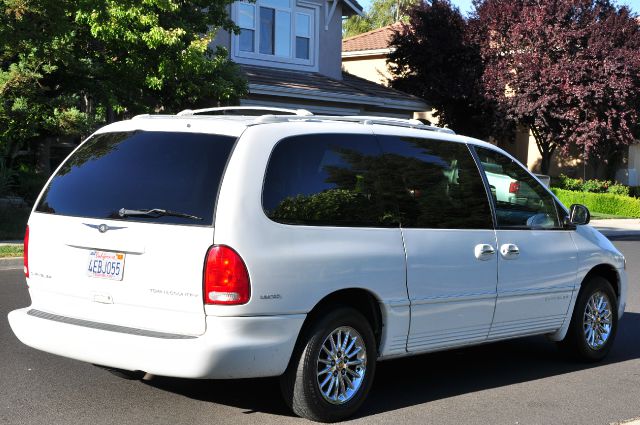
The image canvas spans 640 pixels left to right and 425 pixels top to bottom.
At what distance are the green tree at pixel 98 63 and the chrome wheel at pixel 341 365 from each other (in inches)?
423

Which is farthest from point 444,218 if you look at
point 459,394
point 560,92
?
point 560,92

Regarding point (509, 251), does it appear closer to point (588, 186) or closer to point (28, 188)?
point (28, 188)

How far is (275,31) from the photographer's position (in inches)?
979

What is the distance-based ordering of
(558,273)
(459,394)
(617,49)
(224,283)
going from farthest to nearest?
(617,49) → (558,273) → (459,394) → (224,283)

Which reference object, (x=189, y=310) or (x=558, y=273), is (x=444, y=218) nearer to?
(x=558, y=273)

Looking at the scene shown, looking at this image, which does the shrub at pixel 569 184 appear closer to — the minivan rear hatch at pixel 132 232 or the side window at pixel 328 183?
the side window at pixel 328 183

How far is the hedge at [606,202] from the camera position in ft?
93.3

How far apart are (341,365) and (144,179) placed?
65.5 inches

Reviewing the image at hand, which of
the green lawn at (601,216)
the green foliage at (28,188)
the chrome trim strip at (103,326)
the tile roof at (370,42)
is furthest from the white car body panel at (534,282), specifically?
the tile roof at (370,42)

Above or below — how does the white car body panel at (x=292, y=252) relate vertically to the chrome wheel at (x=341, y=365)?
above

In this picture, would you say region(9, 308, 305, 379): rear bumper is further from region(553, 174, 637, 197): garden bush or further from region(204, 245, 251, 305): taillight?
region(553, 174, 637, 197): garden bush

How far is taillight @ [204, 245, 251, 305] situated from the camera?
16.0 feet

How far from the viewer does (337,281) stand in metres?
5.31

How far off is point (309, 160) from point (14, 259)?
8.13 metres
